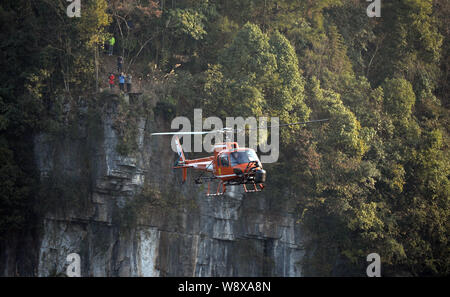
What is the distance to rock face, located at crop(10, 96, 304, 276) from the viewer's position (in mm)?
33219

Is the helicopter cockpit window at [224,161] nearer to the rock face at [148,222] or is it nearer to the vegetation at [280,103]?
the vegetation at [280,103]

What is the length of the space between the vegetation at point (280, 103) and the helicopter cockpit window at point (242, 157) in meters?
5.98

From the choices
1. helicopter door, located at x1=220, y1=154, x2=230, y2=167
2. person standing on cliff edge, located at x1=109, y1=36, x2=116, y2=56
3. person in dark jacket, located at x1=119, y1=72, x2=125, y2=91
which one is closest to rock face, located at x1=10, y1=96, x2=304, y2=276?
person in dark jacket, located at x1=119, y1=72, x2=125, y2=91

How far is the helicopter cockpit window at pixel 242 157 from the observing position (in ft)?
88.8

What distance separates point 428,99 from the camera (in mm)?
40094

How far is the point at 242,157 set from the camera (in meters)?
27.1

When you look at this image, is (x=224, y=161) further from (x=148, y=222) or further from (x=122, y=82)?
(x=122, y=82)

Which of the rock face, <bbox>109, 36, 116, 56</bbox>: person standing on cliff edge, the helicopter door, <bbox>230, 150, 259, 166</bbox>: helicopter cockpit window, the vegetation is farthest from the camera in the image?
<bbox>109, 36, 116, 56</bbox>: person standing on cliff edge

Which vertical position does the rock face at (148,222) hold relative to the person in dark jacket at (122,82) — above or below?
below

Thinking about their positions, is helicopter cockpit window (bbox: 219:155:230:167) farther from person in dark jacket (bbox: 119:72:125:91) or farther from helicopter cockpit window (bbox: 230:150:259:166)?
person in dark jacket (bbox: 119:72:125:91)

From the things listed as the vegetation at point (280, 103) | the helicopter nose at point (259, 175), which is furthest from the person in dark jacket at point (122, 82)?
the helicopter nose at point (259, 175)

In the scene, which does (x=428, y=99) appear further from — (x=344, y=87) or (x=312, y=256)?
(x=312, y=256)

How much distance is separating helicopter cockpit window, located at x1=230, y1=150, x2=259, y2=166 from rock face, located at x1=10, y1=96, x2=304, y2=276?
7164mm

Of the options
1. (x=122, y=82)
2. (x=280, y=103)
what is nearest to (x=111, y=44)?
(x=122, y=82)
